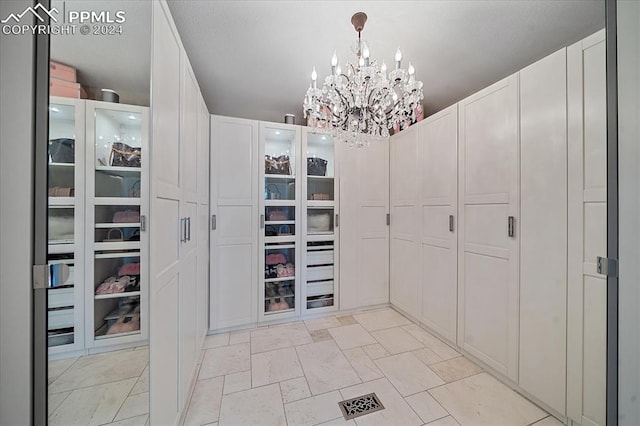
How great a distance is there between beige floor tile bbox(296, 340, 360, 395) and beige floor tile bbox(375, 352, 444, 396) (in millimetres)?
285

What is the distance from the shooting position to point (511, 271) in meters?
1.66

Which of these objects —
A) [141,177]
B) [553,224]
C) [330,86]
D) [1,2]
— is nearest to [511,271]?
[553,224]

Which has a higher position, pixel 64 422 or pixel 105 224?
pixel 105 224

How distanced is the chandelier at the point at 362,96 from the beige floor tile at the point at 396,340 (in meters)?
1.94

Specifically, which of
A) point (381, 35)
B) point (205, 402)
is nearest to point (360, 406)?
point (205, 402)

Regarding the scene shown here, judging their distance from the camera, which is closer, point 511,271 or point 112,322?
point 112,322

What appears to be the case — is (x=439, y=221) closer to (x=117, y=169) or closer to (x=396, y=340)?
(x=396, y=340)

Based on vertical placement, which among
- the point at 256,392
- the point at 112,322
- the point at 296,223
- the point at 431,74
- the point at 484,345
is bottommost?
the point at 256,392

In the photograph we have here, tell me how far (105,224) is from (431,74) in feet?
9.13

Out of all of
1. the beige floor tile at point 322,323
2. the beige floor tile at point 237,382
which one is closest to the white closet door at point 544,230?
the beige floor tile at point 322,323

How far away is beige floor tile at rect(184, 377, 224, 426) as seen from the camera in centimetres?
141

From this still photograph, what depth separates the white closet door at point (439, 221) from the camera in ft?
6.96

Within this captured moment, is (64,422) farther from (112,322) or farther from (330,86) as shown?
(330,86)

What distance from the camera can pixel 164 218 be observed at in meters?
1.11
